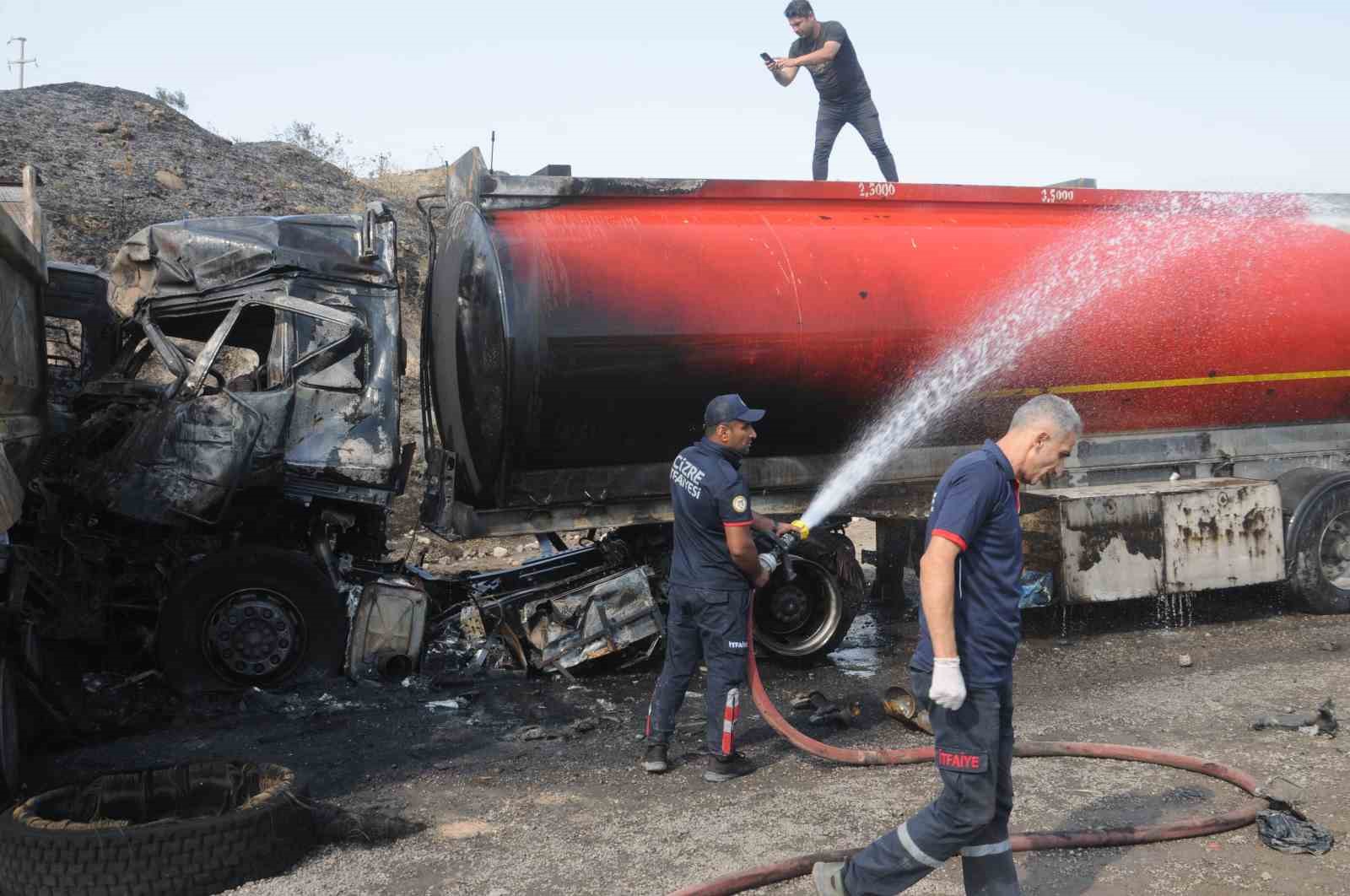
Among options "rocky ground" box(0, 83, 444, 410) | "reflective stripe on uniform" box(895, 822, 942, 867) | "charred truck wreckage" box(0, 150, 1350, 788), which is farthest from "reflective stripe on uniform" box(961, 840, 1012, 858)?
"rocky ground" box(0, 83, 444, 410)

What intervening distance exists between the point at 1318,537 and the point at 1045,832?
5.33 metres

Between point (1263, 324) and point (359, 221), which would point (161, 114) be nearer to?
point (359, 221)

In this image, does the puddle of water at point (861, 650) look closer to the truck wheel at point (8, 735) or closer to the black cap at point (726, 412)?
Result: the black cap at point (726, 412)

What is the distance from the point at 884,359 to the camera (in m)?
7.50

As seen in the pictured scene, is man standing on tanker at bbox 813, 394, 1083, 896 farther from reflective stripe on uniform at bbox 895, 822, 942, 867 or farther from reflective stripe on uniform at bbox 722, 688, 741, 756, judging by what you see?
reflective stripe on uniform at bbox 722, 688, 741, 756

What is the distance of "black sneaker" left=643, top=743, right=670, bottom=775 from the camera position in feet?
18.6

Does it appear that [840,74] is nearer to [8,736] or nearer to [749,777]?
[749,777]

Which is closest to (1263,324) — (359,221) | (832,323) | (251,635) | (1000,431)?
(1000,431)

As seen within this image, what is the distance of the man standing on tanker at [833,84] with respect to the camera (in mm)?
9609

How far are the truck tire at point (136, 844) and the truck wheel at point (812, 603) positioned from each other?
3535mm

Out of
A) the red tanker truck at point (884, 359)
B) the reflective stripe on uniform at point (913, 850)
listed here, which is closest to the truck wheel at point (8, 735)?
the red tanker truck at point (884, 359)

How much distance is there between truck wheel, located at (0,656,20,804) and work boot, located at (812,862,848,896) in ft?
12.3

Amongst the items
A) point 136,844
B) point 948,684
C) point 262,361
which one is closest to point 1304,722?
point 948,684

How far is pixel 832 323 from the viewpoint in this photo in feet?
24.2
